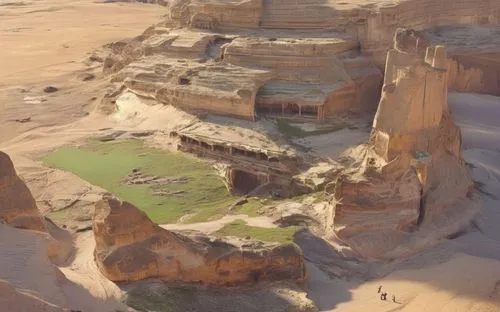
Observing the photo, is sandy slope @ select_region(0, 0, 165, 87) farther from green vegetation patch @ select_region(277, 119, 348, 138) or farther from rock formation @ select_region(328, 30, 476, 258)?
rock formation @ select_region(328, 30, 476, 258)

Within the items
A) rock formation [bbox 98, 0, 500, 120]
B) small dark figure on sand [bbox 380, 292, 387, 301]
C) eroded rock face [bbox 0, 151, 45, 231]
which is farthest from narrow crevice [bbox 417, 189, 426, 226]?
eroded rock face [bbox 0, 151, 45, 231]

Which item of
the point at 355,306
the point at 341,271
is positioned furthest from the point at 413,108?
the point at 355,306

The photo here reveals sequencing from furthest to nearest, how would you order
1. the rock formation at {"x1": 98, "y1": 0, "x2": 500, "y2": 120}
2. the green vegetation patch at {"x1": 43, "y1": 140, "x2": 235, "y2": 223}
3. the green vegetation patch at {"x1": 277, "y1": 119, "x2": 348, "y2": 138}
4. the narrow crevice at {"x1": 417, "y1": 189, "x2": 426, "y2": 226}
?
the rock formation at {"x1": 98, "y1": 0, "x2": 500, "y2": 120} → the green vegetation patch at {"x1": 277, "y1": 119, "x2": 348, "y2": 138} → the green vegetation patch at {"x1": 43, "y1": 140, "x2": 235, "y2": 223} → the narrow crevice at {"x1": 417, "y1": 189, "x2": 426, "y2": 226}

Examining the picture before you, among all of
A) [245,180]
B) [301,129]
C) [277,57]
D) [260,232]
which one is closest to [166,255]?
[260,232]

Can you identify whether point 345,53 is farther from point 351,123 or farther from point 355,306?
point 355,306

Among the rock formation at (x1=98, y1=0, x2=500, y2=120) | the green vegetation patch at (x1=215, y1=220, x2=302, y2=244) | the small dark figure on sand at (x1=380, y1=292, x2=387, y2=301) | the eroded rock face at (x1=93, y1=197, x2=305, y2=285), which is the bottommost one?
the small dark figure on sand at (x1=380, y1=292, x2=387, y2=301)

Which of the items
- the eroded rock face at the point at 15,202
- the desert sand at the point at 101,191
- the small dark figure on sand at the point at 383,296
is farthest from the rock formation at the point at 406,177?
the eroded rock face at the point at 15,202

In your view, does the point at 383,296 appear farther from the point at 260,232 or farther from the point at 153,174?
the point at 153,174
